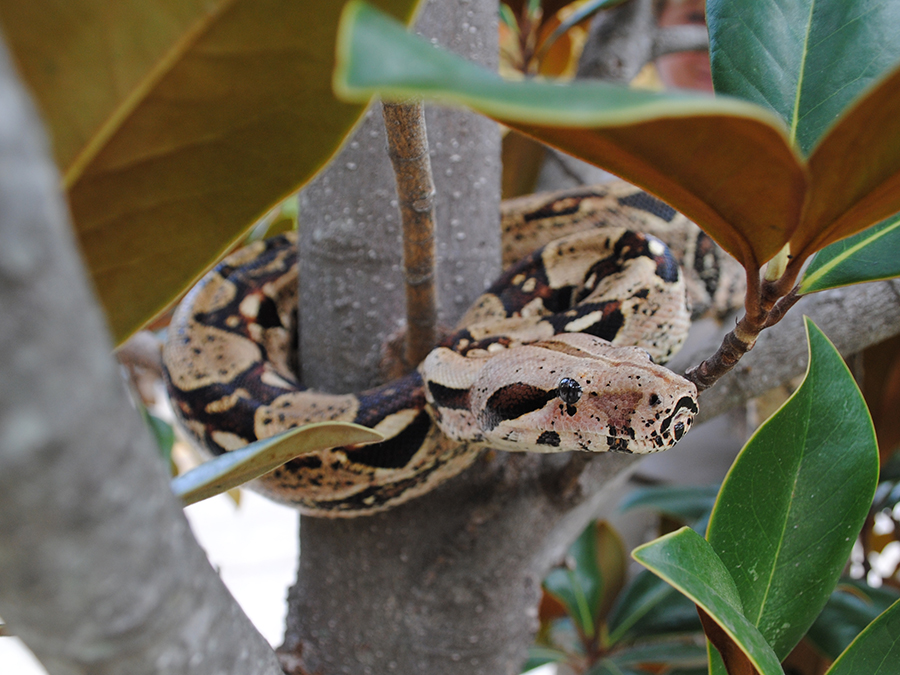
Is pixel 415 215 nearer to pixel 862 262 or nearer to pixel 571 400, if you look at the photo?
pixel 571 400

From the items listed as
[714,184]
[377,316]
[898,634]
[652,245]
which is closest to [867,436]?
[898,634]

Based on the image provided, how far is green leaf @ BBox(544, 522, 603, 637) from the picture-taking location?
1915 mm

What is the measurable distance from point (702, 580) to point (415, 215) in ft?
1.82

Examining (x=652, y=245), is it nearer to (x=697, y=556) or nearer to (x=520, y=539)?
(x=520, y=539)

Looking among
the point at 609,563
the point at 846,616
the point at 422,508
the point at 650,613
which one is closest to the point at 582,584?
the point at 609,563

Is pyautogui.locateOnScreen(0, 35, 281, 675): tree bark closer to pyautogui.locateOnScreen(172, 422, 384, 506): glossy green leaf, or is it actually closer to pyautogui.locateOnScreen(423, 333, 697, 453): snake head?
A: pyautogui.locateOnScreen(172, 422, 384, 506): glossy green leaf

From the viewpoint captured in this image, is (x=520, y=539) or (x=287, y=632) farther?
(x=287, y=632)

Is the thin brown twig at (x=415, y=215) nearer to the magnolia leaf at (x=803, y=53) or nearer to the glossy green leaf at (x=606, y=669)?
the magnolia leaf at (x=803, y=53)

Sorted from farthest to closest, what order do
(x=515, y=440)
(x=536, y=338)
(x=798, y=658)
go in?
(x=798, y=658) → (x=536, y=338) → (x=515, y=440)

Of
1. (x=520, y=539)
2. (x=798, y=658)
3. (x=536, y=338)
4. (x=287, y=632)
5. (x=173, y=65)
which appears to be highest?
(x=173, y=65)

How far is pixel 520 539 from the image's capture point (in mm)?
1197

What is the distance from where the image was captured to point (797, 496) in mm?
772

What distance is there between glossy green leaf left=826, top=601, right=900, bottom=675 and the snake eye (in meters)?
0.44

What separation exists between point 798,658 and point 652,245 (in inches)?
61.3
